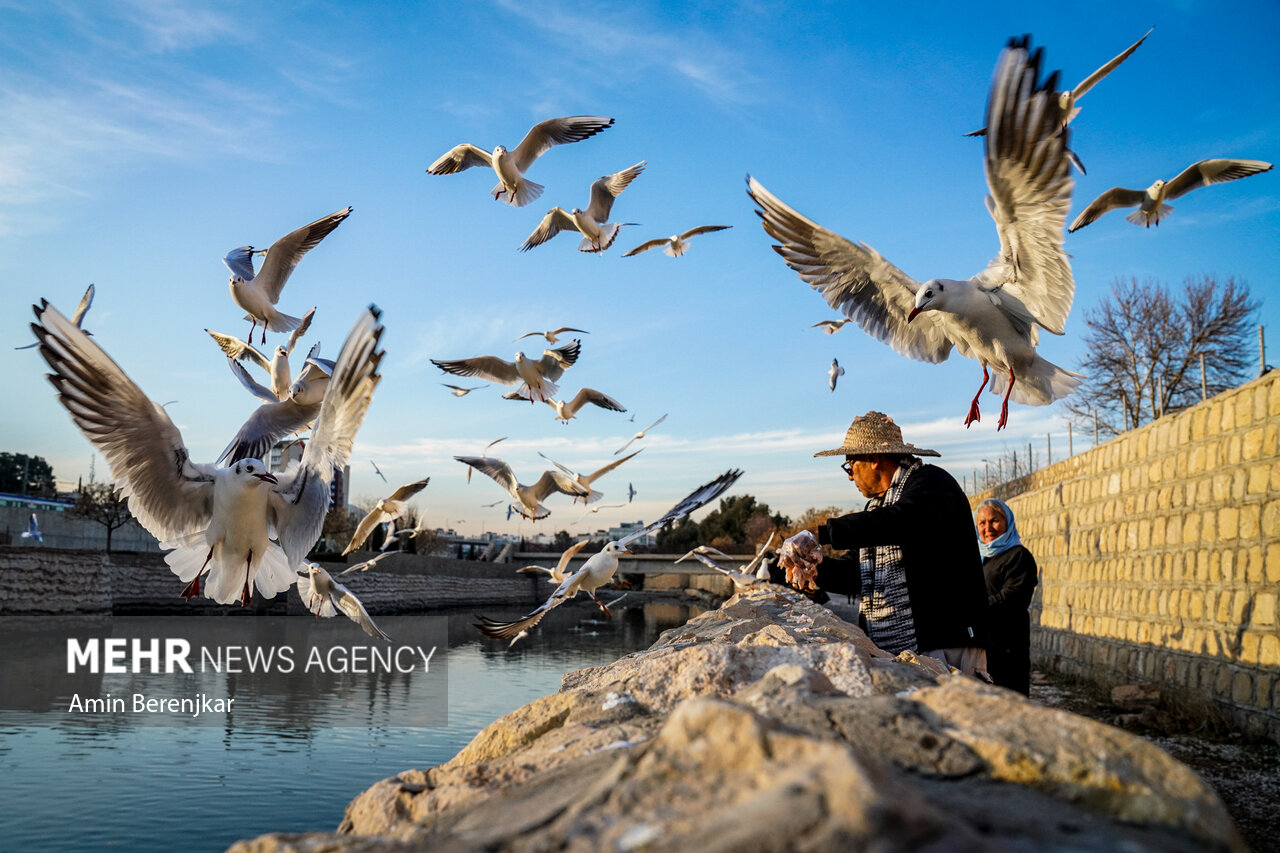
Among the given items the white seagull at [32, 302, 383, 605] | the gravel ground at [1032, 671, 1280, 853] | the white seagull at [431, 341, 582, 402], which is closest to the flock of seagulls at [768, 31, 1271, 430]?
the gravel ground at [1032, 671, 1280, 853]

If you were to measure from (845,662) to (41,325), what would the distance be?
14.2 ft

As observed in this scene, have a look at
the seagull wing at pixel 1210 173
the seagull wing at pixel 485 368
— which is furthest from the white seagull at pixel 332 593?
the seagull wing at pixel 1210 173

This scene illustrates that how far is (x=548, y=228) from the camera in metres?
13.1

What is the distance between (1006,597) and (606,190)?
365 inches

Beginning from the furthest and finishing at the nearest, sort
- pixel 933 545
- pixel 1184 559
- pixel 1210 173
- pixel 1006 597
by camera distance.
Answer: pixel 1184 559 → pixel 1210 173 → pixel 1006 597 → pixel 933 545

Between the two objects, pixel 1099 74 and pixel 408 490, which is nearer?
pixel 1099 74

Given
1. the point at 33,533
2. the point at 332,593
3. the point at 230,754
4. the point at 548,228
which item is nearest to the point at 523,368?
the point at 548,228

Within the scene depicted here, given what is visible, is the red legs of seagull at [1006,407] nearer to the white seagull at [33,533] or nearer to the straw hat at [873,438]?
the straw hat at [873,438]

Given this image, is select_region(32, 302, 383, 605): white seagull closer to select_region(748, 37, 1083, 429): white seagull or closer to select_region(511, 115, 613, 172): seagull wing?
select_region(748, 37, 1083, 429): white seagull

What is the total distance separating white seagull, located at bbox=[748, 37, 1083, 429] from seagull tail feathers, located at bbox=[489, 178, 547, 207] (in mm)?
6282

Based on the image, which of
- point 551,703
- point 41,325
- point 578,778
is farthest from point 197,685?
point 578,778

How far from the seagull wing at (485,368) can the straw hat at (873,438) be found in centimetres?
856

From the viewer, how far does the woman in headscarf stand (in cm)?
480

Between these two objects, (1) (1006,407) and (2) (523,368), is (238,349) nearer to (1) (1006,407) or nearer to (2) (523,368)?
(2) (523,368)
